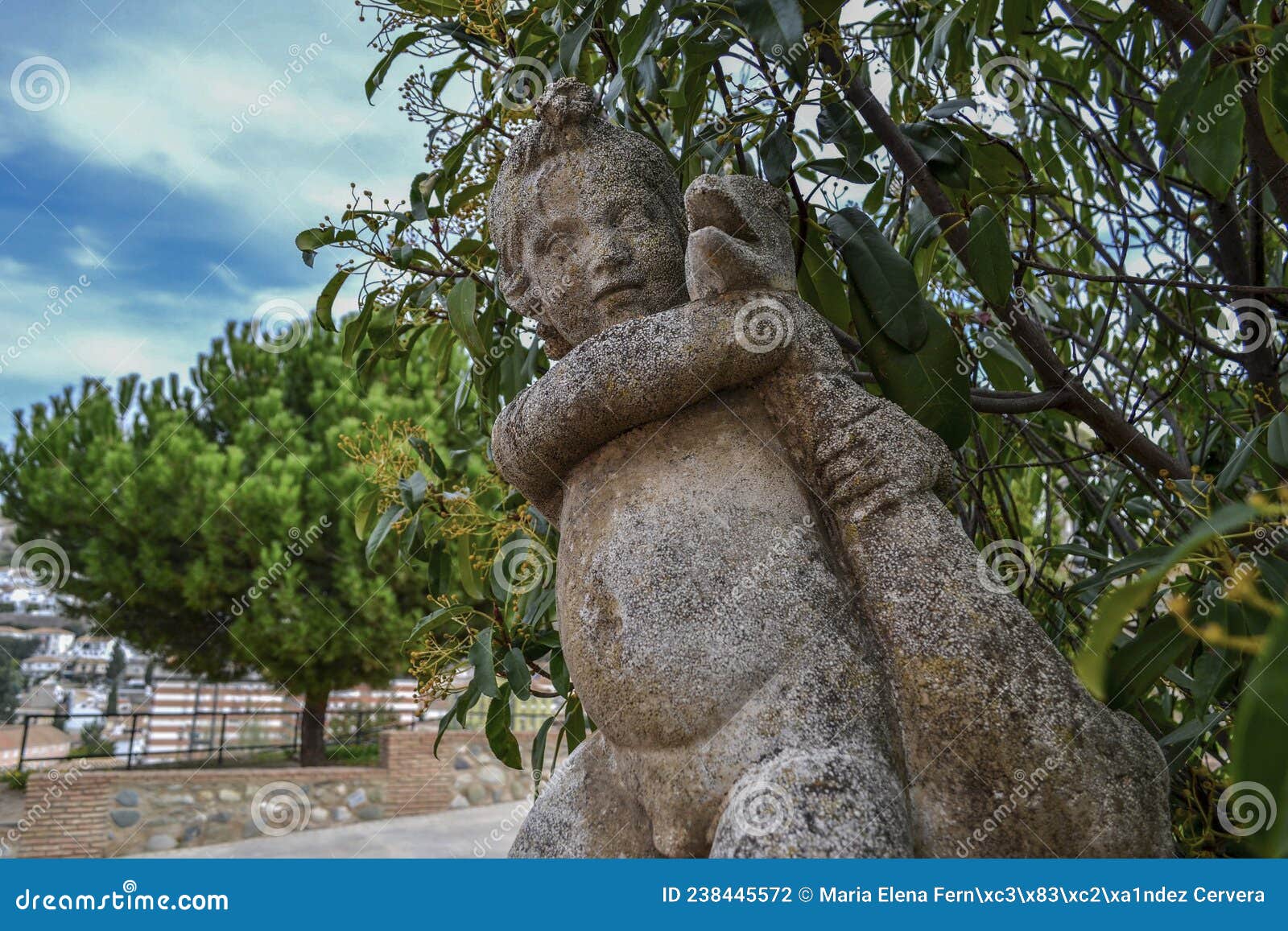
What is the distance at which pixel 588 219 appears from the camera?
1.72 m

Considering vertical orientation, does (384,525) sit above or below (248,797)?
above

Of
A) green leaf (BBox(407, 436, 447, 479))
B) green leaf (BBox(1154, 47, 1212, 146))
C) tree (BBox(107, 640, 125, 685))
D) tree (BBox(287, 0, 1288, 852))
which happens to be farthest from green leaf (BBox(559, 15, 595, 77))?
tree (BBox(107, 640, 125, 685))

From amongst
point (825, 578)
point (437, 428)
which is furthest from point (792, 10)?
point (437, 428)

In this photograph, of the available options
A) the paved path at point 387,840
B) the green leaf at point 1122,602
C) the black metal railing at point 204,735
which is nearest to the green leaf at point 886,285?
the green leaf at point 1122,602

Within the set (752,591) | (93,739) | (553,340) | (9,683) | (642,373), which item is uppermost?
(9,683)

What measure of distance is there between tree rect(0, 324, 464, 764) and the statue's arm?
8566 millimetres

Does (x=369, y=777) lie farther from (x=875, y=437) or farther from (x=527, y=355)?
(x=875, y=437)

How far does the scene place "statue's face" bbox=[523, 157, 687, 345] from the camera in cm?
170

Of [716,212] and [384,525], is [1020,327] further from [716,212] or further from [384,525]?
[384,525]

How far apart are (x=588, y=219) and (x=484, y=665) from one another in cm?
116

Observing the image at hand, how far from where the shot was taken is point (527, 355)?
266 cm

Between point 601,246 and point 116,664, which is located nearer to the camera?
point 601,246

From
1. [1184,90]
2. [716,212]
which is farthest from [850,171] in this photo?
[1184,90]

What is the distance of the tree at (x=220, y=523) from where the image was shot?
10.3m
